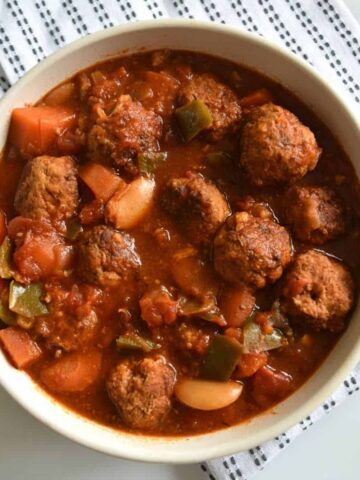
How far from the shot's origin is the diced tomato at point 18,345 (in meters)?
4.59

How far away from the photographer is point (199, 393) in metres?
4.52

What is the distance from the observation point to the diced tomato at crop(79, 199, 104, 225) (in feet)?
15.0

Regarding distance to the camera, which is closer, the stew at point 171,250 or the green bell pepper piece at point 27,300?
the stew at point 171,250

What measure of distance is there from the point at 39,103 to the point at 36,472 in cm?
233

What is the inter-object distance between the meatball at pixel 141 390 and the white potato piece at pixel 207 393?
9 centimetres

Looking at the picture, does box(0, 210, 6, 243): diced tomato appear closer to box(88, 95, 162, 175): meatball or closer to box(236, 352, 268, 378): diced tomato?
box(88, 95, 162, 175): meatball

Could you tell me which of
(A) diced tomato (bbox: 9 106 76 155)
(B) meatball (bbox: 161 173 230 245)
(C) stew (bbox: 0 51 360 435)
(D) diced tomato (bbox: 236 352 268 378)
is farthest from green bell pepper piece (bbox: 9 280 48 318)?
(D) diced tomato (bbox: 236 352 268 378)

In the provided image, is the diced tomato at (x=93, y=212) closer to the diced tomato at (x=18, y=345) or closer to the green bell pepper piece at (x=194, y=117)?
the green bell pepper piece at (x=194, y=117)

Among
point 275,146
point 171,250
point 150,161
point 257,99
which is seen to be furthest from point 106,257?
point 257,99

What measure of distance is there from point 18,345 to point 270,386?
1.51m

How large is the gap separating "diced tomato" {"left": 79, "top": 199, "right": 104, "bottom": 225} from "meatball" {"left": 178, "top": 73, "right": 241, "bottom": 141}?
76 cm

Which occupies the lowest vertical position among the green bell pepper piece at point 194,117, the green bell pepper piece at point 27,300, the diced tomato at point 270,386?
the green bell pepper piece at point 27,300

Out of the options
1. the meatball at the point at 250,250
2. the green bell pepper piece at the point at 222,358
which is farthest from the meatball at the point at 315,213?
the green bell pepper piece at the point at 222,358

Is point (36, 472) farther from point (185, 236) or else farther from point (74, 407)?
point (185, 236)
